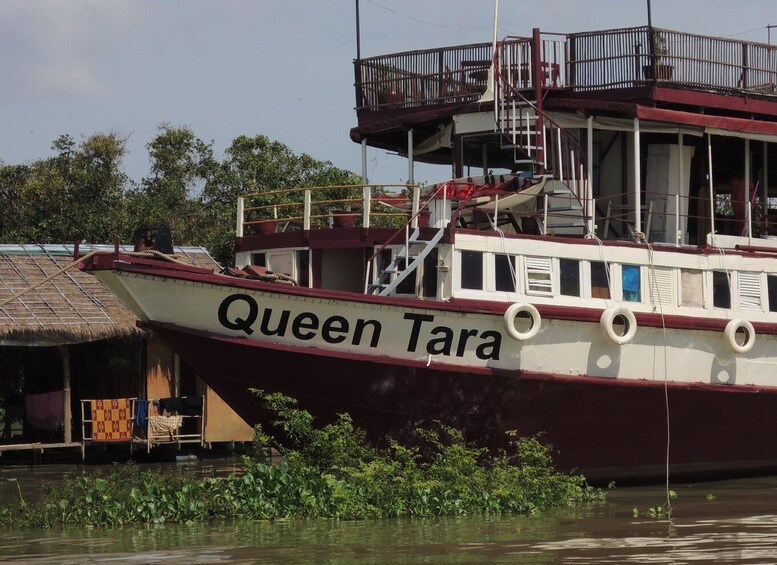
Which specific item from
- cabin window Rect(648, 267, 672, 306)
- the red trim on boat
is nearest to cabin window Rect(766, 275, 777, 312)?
cabin window Rect(648, 267, 672, 306)

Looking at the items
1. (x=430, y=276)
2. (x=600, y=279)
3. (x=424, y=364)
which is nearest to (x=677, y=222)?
(x=600, y=279)

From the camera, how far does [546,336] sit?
57.0 feet

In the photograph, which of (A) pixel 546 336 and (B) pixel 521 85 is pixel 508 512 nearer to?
(A) pixel 546 336

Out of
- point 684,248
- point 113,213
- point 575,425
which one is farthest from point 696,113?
point 113,213

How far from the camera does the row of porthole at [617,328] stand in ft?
55.6

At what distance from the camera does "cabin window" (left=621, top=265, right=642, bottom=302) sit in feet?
59.1

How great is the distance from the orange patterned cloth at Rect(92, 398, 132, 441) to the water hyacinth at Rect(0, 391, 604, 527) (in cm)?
653

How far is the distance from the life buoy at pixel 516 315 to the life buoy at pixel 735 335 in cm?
288

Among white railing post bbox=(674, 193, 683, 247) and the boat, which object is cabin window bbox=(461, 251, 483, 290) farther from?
white railing post bbox=(674, 193, 683, 247)

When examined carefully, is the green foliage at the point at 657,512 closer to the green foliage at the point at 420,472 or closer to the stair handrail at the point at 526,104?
the green foliage at the point at 420,472

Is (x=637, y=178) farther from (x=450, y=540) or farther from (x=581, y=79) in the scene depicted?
(x=450, y=540)

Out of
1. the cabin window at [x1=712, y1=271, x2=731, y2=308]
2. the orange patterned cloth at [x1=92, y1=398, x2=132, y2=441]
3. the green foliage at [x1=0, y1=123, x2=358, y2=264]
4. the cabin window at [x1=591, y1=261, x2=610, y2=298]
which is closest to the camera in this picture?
the cabin window at [x1=591, y1=261, x2=610, y2=298]

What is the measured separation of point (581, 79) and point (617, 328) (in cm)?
373

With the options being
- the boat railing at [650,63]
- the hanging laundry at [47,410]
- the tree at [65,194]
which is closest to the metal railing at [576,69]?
the boat railing at [650,63]
